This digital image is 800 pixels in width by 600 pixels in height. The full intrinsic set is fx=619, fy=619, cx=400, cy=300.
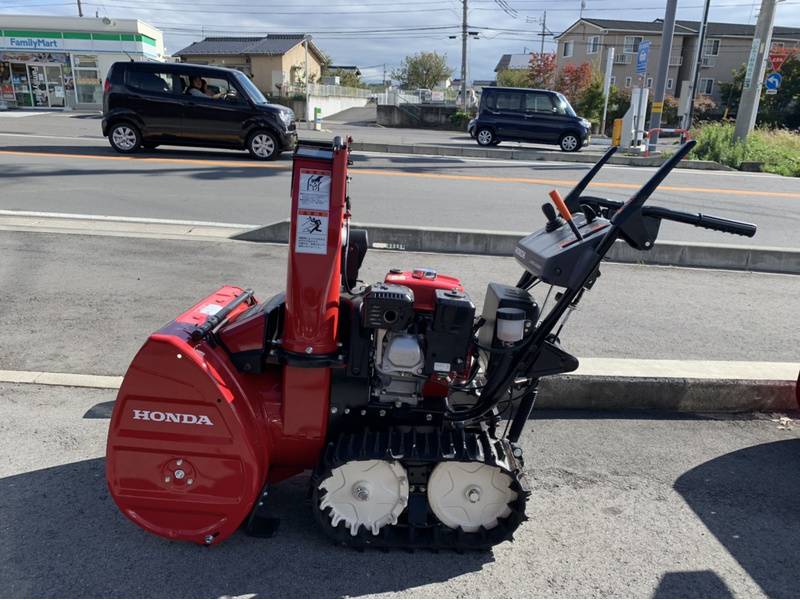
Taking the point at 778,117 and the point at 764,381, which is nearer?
the point at 764,381

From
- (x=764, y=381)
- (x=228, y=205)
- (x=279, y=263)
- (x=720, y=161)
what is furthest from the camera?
(x=720, y=161)

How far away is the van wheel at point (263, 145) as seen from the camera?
14148 mm

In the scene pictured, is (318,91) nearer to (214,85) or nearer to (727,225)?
(214,85)

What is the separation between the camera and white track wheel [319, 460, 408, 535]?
2.60 m

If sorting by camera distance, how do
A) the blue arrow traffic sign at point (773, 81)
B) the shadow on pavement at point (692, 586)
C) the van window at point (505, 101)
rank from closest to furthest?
the shadow on pavement at point (692, 586), the blue arrow traffic sign at point (773, 81), the van window at point (505, 101)

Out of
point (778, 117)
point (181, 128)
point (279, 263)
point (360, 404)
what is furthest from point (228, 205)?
point (778, 117)

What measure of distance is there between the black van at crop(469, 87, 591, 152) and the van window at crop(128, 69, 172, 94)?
11070 mm

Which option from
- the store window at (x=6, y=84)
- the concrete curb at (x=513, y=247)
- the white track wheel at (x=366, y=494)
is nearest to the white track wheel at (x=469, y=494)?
the white track wheel at (x=366, y=494)

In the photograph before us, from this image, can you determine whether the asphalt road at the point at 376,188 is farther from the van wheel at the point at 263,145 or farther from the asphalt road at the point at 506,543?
the asphalt road at the point at 506,543

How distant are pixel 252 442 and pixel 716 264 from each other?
6596 mm

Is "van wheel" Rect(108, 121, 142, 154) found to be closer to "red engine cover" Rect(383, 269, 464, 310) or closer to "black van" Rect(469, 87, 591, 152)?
"black van" Rect(469, 87, 591, 152)

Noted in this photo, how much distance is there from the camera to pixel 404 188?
1158cm

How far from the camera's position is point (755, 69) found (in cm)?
1873

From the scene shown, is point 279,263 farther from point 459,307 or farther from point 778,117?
point 778,117
